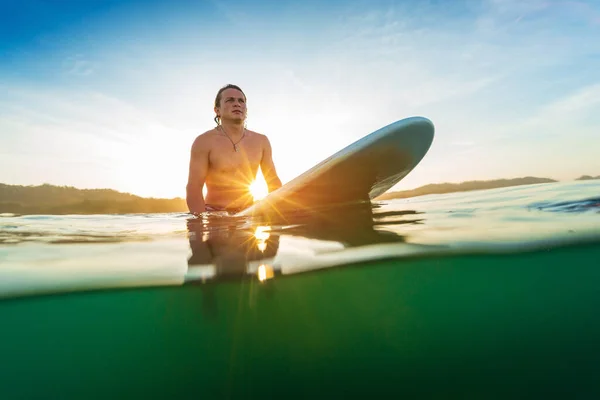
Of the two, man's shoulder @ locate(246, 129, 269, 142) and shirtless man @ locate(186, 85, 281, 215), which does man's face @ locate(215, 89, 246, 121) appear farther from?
man's shoulder @ locate(246, 129, 269, 142)

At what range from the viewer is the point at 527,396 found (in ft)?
9.58

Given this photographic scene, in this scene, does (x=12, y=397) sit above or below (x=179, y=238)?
below

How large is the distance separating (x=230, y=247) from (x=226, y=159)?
2679 mm

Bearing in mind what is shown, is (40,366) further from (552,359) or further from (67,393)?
(552,359)

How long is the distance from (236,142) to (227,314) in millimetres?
3235

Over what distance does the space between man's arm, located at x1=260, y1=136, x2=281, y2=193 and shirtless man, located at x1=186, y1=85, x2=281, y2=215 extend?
6 centimetres

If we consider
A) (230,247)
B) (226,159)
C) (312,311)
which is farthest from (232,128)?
(312,311)

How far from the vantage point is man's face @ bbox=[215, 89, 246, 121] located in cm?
585

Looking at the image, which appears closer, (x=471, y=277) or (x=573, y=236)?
(x=573, y=236)

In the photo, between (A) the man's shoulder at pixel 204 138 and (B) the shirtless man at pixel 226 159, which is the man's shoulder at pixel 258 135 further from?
(A) the man's shoulder at pixel 204 138

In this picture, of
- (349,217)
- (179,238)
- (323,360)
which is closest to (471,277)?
(349,217)

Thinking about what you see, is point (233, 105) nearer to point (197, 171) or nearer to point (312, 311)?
point (197, 171)

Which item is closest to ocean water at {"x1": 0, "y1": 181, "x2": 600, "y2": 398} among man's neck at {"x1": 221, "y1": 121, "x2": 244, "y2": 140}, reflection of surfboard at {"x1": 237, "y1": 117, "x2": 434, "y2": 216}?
reflection of surfboard at {"x1": 237, "y1": 117, "x2": 434, "y2": 216}

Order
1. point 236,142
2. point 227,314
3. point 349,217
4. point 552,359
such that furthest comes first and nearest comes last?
point 236,142, point 349,217, point 227,314, point 552,359
